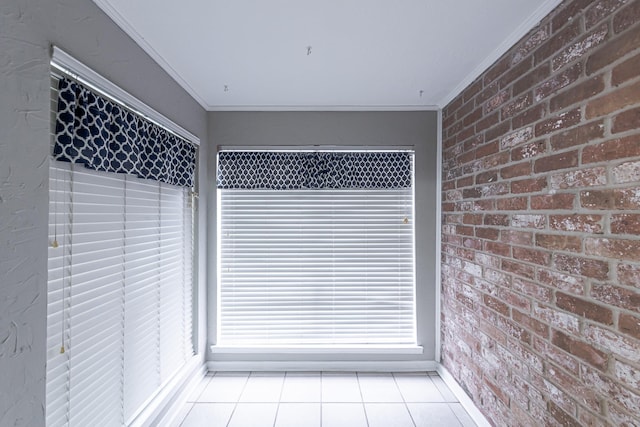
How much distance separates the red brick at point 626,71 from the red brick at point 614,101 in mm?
28

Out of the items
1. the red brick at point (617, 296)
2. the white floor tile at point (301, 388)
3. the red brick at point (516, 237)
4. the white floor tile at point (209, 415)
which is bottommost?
the white floor tile at point (209, 415)

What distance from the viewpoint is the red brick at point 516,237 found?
4.82ft

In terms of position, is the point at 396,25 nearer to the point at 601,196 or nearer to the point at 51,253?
the point at 601,196

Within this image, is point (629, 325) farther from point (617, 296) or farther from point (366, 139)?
point (366, 139)

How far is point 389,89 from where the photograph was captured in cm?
225

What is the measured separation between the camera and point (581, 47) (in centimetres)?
119

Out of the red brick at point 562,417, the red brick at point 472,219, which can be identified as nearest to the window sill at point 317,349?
the red brick at point 472,219

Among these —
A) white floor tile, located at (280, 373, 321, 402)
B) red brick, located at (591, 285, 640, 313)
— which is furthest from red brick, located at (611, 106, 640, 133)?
white floor tile, located at (280, 373, 321, 402)

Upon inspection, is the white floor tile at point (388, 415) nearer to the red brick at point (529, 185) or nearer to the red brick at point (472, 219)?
the red brick at point (472, 219)

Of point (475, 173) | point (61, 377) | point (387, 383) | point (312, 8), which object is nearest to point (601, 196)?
point (475, 173)

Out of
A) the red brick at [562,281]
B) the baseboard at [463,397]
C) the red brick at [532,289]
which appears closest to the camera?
the red brick at [562,281]

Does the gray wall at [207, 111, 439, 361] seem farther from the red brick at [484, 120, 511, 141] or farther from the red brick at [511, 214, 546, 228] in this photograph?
the red brick at [511, 214, 546, 228]

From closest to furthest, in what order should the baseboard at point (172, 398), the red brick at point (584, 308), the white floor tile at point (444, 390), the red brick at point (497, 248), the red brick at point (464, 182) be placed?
the red brick at point (584, 308), the red brick at point (497, 248), the baseboard at point (172, 398), the red brick at point (464, 182), the white floor tile at point (444, 390)

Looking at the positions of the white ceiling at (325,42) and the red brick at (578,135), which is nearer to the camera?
the red brick at (578,135)
